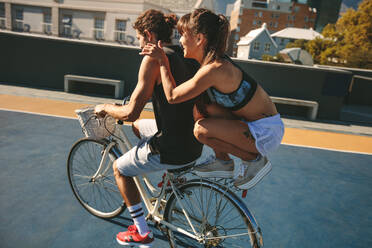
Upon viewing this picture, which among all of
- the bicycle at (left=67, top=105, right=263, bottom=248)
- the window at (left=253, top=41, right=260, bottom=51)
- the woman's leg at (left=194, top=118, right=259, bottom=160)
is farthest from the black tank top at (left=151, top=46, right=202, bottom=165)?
the window at (left=253, top=41, right=260, bottom=51)

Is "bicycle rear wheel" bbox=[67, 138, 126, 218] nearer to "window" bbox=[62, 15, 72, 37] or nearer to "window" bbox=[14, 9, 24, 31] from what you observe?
"window" bbox=[62, 15, 72, 37]

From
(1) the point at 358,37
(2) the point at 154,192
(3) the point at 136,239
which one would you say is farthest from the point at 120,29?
(3) the point at 136,239

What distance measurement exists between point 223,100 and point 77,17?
37494 millimetres

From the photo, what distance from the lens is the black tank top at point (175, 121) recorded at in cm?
227

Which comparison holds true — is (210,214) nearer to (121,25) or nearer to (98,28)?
(121,25)

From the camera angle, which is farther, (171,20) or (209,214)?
(209,214)

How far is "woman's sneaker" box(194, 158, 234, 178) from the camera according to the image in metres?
2.36

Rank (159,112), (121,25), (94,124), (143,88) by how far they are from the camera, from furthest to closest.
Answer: (121,25), (94,124), (159,112), (143,88)

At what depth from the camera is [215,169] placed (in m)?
2.39

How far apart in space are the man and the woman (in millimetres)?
105

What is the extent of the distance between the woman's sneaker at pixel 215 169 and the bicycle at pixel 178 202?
0.06 metres

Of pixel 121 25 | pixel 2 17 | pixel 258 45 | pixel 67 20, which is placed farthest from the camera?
pixel 258 45

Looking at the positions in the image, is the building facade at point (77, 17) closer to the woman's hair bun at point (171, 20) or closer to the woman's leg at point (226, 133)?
the woman's hair bun at point (171, 20)

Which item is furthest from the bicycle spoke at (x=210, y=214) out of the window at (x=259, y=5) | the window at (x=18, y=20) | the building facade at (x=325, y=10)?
the building facade at (x=325, y=10)
